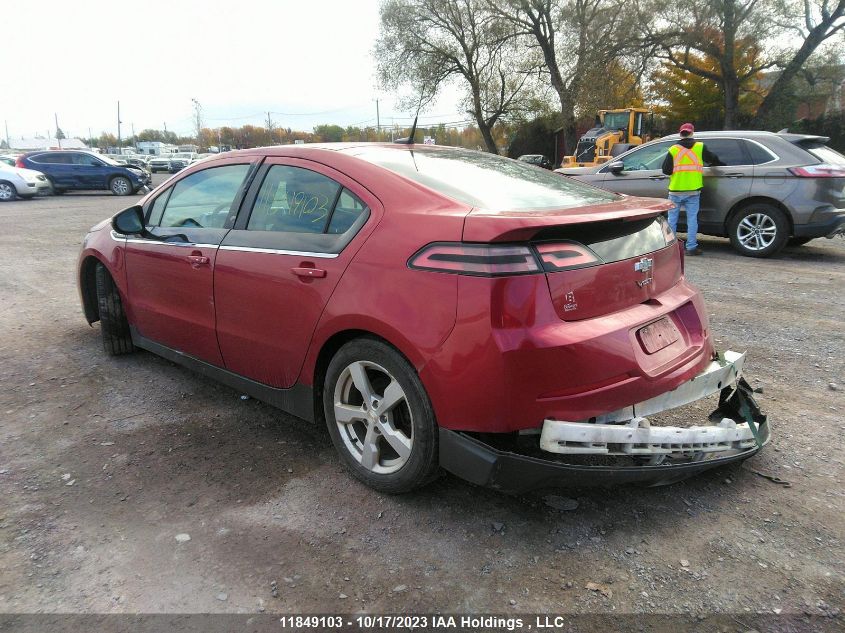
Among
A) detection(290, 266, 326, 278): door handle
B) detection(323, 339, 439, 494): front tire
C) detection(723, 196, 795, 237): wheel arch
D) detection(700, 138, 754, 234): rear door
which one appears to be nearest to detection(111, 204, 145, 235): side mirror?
detection(290, 266, 326, 278): door handle

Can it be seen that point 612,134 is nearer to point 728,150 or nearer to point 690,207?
point 728,150

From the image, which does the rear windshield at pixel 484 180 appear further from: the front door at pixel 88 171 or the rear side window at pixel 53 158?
the rear side window at pixel 53 158

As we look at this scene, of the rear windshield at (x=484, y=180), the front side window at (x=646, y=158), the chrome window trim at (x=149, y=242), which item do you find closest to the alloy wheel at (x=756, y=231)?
the front side window at (x=646, y=158)

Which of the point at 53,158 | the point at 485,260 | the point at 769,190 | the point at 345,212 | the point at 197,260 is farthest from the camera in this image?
the point at 53,158

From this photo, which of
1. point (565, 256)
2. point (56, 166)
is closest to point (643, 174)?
point (565, 256)

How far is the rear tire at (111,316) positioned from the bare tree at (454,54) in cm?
3328

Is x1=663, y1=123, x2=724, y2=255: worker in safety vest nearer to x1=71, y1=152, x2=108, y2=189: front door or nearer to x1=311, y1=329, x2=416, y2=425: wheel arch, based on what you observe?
x1=311, y1=329, x2=416, y2=425: wheel arch

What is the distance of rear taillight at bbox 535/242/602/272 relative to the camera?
2324 mm

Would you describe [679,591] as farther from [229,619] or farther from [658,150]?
[658,150]

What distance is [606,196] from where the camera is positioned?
318cm

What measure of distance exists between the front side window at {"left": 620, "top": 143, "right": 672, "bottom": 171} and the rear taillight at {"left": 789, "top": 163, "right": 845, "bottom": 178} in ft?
6.33

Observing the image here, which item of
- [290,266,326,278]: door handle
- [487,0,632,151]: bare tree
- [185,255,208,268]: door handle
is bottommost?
[185,255,208,268]: door handle

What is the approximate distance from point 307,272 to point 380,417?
30.3 inches

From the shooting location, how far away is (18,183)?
19453 millimetres
